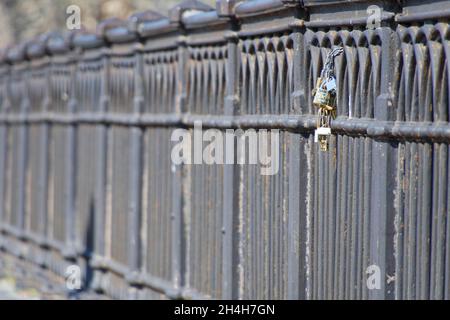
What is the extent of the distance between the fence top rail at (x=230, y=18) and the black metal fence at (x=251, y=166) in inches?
0.7

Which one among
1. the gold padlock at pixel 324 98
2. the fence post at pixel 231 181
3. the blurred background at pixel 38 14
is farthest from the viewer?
the blurred background at pixel 38 14

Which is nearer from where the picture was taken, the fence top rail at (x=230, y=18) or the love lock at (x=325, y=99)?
the fence top rail at (x=230, y=18)

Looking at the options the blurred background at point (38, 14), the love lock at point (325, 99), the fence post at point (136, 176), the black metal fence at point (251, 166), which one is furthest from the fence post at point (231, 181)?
the blurred background at point (38, 14)

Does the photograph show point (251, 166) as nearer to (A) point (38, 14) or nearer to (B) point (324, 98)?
(B) point (324, 98)

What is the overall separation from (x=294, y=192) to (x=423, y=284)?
1.91m

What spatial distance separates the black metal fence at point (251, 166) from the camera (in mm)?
6781

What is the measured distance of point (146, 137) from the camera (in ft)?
40.1

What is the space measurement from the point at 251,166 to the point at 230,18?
3.67 feet

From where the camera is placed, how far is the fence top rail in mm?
6914

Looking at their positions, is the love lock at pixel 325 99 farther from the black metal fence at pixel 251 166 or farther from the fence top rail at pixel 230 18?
the fence top rail at pixel 230 18

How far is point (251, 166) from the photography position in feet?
31.0

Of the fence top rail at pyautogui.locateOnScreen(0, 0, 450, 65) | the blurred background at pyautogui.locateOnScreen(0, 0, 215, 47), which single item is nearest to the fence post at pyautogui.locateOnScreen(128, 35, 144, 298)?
the fence top rail at pyautogui.locateOnScreen(0, 0, 450, 65)

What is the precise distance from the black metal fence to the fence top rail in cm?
2
